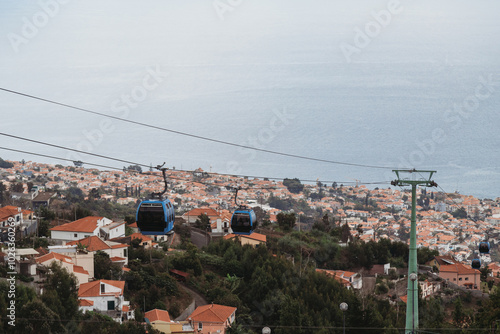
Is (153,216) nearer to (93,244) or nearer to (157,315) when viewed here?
(157,315)

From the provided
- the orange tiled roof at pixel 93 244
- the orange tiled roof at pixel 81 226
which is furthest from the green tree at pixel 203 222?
the orange tiled roof at pixel 93 244

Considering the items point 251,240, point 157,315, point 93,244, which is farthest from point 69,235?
point 157,315

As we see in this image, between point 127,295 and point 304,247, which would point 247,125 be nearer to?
point 304,247

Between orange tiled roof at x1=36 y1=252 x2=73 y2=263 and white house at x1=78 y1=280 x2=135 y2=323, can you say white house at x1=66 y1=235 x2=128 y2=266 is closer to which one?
orange tiled roof at x1=36 y1=252 x2=73 y2=263

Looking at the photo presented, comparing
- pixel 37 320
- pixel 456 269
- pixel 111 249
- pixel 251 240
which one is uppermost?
pixel 111 249

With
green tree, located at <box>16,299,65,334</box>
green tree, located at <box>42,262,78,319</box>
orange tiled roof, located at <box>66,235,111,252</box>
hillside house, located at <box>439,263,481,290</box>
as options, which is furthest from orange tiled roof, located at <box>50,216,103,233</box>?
Answer: hillside house, located at <box>439,263,481,290</box>
